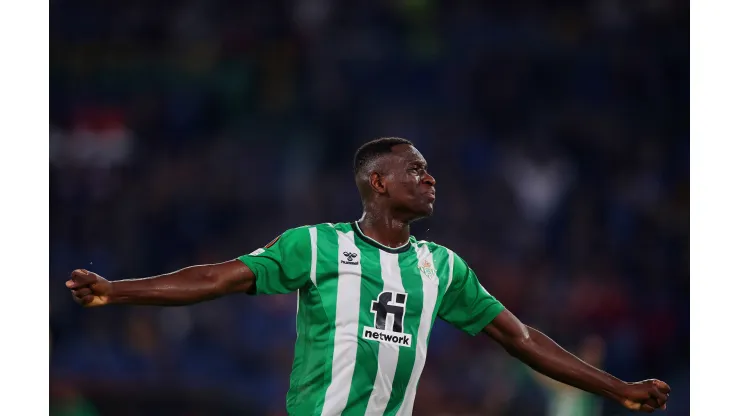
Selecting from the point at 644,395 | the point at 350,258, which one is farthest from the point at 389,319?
the point at 644,395

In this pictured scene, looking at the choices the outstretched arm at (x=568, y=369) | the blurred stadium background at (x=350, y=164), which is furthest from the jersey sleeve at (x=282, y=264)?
the blurred stadium background at (x=350, y=164)

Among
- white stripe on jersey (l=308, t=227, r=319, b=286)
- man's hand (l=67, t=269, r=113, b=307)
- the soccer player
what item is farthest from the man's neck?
man's hand (l=67, t=269, r=113, b=307)

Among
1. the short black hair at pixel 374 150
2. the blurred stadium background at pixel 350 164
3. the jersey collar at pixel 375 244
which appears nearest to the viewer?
the jersey collar at pixel 375 244

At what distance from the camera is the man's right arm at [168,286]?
3.07 metres

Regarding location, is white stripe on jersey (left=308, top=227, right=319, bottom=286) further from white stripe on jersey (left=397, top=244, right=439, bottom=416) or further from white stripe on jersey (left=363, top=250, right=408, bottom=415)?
white stripe on jersey (left=397, top=244, right=439, bottom=416)

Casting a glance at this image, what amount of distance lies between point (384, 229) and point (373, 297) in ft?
1.15

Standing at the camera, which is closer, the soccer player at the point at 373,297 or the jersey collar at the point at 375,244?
the soccer player at the point at 373,297

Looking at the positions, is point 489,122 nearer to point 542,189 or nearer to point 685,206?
point 542,189

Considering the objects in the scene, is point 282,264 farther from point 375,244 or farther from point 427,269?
point 427,269

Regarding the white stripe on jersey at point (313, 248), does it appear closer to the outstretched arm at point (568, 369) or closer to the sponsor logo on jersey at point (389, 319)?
the sponsor logo on jersey at point (389, 319)

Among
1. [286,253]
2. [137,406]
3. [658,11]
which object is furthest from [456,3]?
[286,253]

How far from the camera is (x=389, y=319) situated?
3652mm

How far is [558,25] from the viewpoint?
855 centimetres

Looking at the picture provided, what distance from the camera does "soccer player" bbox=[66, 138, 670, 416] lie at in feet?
11.6
